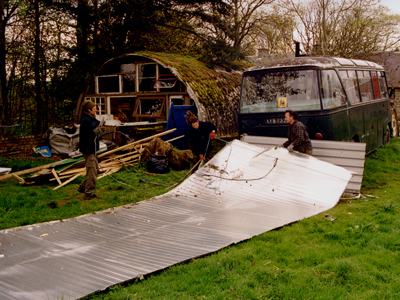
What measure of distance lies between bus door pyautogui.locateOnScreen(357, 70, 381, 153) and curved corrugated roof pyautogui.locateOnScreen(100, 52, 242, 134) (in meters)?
5.47

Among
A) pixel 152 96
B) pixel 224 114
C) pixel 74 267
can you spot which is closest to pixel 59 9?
pixel 152 96

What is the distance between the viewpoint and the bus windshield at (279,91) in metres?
9.53

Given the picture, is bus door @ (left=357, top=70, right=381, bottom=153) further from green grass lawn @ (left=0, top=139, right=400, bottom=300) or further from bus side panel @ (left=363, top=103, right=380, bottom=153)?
green grass lawn @ (left=0, top=139, right=400, bottom=300)

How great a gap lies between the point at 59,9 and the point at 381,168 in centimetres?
1397

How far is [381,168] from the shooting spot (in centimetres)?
1078

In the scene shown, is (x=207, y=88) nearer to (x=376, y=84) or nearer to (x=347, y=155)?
(x=376, y=84)

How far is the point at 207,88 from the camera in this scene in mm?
15570

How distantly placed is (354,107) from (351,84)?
743mm

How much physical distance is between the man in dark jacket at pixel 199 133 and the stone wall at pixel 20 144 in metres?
7.25

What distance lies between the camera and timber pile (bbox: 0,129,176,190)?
9.94 meters

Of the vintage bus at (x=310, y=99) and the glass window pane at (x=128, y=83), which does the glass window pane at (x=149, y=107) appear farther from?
the vintage bus at (x=310, y=99)

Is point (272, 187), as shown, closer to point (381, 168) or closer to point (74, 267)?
point (74, 267)

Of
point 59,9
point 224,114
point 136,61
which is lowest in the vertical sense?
point 224,114

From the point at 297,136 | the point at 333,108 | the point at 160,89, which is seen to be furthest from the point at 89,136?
the point at 160,89
